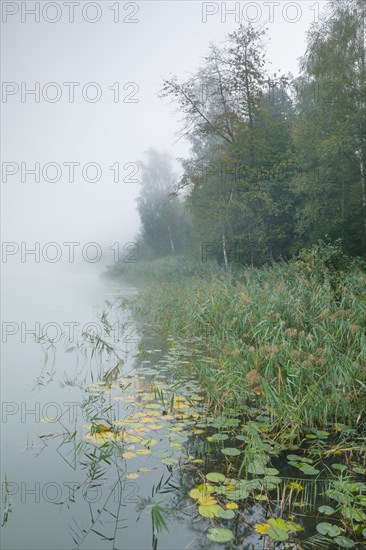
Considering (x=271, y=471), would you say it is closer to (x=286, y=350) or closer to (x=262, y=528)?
(x=262, y=528)

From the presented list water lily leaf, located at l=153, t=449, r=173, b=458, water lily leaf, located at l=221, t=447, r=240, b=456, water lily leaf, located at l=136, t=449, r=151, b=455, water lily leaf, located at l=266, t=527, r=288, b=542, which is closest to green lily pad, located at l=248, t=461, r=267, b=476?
water lily leaf, located at l=221, t=447, r=240, b=456

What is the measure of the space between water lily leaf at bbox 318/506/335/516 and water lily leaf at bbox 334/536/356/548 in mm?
243

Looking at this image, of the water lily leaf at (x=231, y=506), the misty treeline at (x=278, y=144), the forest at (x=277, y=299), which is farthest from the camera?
the misty treeline at (x=278, y=144)

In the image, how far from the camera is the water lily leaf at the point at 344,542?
2.40 metres

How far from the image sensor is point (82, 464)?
3.53m

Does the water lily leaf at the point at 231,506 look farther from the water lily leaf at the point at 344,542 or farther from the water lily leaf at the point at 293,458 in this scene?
the water lily leaf at the point at 293,458

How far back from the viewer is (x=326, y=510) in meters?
2.72

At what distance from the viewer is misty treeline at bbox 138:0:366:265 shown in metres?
15.9

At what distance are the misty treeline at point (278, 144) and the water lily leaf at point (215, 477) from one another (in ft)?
44.7

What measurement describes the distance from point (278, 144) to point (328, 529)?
1883cm

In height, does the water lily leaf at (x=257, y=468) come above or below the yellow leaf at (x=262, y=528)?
above

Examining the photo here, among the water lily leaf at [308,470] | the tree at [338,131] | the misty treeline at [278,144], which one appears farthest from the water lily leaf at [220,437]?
the tree at [338,131]

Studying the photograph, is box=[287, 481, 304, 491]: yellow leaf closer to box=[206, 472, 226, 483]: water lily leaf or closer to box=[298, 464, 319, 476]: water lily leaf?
box=[298, 464, 319, 476]: water lily leaf

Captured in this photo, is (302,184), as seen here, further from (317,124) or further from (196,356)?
(196,356)
